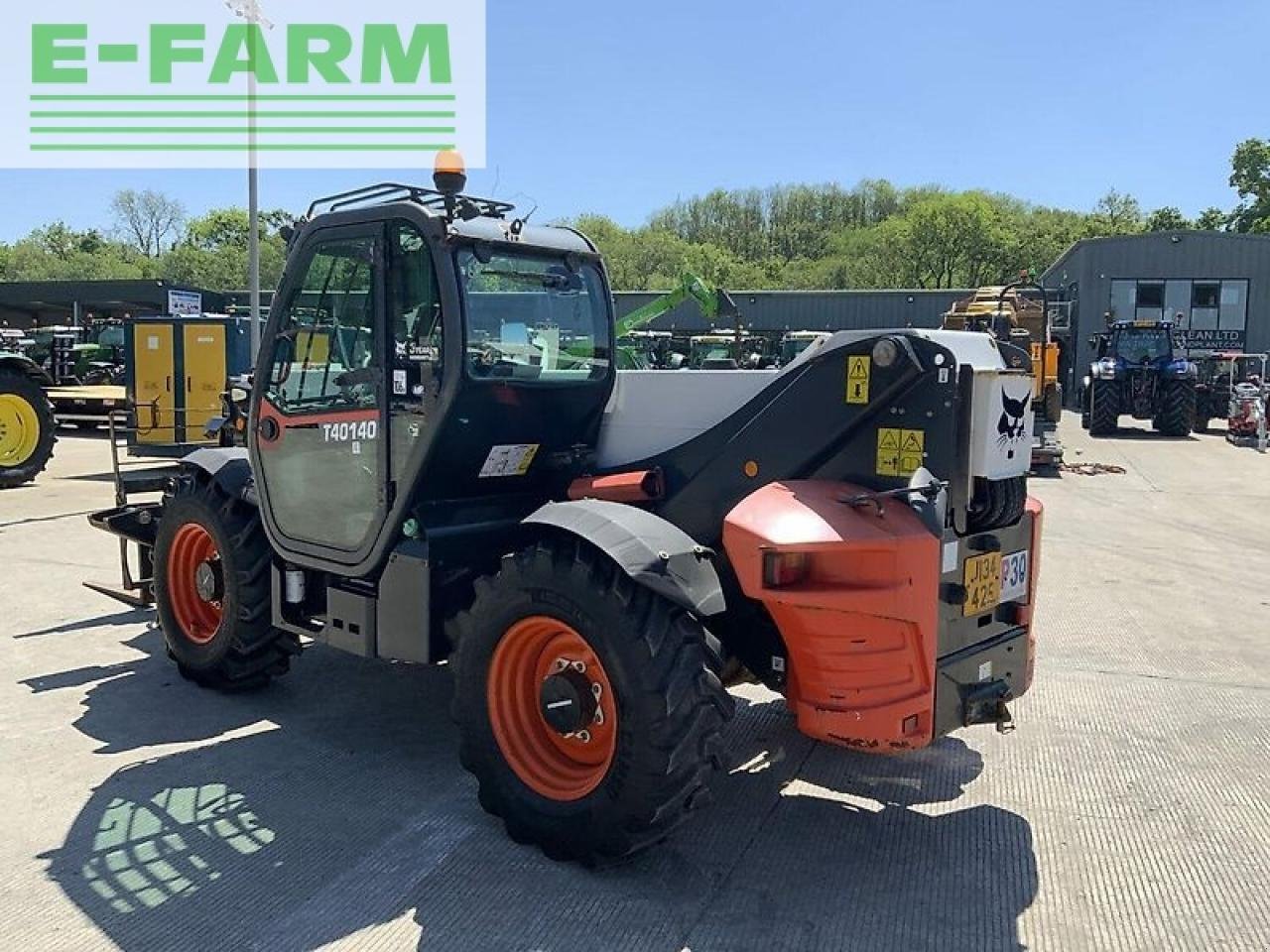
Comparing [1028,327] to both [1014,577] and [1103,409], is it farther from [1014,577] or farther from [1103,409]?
[1014,577]

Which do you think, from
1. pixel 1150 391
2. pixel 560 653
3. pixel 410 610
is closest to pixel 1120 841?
pixel 560 653

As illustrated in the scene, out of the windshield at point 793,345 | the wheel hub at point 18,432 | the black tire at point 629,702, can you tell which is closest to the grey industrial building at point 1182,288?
the windshield at point 793,345

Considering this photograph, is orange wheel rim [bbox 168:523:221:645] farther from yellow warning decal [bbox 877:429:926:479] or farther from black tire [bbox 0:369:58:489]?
black tire [bbox 0:369:58:489]

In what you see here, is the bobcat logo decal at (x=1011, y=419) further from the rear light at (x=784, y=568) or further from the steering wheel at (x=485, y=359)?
the steering wheel at (x=485, y=359)

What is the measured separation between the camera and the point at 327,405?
15.5ft

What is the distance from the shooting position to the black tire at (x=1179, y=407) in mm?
21375

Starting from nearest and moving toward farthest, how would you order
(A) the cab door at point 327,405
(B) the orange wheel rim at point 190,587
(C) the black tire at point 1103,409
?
(A) the cab door at point 327,405, (B) the orange wheel rim at point 190,587, (C) the black tire at point 1103,409

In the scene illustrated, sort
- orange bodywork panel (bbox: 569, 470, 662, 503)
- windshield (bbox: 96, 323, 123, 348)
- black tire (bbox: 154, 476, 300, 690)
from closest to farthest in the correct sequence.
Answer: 1. orange bodywork panel (bbox: 569, 470, 662, 503)
2. black tire (bbox: 154, 476, 300, 690)
3. windshield (bbox: 96, 323, 123, 348)

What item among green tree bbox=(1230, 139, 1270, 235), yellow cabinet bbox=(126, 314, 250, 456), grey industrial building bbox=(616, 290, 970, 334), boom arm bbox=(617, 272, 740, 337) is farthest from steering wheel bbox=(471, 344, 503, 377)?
green tree bbox=(1230, 139, 1270, 235)

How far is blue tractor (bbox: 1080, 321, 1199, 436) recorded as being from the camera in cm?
2148

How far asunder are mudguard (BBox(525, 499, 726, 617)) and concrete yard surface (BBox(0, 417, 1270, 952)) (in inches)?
38.8

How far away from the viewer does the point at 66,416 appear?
2039 cm

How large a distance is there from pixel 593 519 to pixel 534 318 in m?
1.21

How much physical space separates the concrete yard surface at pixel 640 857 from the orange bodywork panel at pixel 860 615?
2.00 feet
